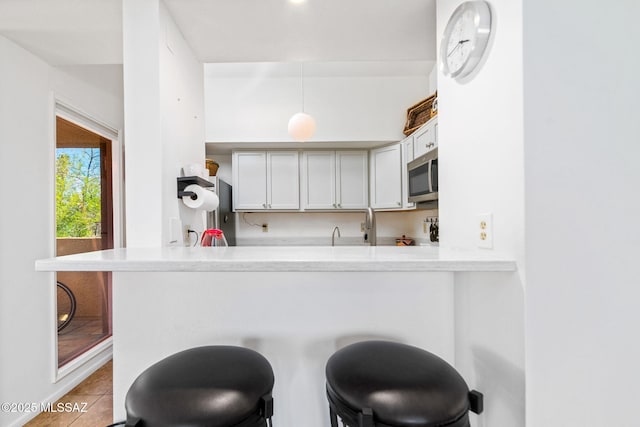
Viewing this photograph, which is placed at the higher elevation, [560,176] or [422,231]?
[560,176]

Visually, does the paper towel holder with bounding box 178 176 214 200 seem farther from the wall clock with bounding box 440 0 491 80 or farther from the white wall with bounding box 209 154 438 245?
the white wall with bounding box 209 154 438 245

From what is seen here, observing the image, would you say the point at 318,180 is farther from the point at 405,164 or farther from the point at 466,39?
the point at 466,39

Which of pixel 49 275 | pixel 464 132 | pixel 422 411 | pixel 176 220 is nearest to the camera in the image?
pixel 422 411

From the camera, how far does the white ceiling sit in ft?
4.28

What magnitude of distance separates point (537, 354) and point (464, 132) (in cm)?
73

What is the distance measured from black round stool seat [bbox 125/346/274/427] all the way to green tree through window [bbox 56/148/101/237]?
219 centimetres

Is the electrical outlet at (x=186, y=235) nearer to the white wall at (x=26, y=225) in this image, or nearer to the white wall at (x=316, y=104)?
the white wall at (x=26, y=225)

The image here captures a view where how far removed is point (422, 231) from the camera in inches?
133

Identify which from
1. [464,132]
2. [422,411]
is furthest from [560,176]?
[422,411]

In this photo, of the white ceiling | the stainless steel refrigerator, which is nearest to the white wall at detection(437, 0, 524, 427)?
the white ceiling

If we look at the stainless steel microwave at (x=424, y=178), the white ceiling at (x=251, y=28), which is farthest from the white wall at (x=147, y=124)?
the stainless steel microwave at (x=424, y=178)

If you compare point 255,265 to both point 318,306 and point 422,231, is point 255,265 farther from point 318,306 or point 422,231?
point 422,231

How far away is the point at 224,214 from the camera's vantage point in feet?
10.7

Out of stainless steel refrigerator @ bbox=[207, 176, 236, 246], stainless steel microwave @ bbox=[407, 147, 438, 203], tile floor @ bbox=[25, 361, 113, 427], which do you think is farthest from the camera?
stainless steel refrigerator @ bbox=[207, 176, 236, 246]
